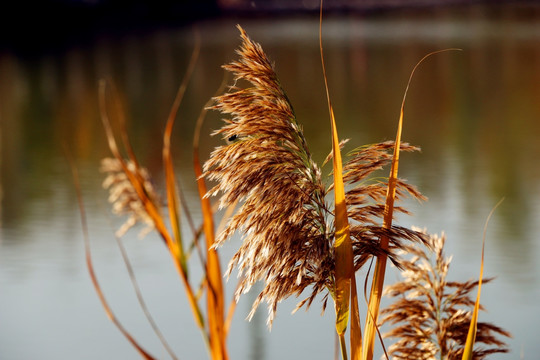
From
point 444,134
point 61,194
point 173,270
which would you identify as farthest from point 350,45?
point 173,270

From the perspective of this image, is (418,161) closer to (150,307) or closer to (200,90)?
(150,307)

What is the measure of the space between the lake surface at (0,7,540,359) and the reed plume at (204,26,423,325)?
1144mm

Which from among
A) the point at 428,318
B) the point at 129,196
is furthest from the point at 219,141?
the point at 129,196

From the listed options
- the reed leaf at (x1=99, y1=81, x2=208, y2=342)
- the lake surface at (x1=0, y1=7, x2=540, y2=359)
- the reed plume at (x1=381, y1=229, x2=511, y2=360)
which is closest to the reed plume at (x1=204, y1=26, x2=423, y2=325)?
the reed leaf at (x1=99, y1=81, x2=208, y2=342)

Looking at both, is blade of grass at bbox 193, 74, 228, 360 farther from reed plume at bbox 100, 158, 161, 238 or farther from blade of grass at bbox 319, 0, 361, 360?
blade of grass at bbox 319, 0, 361, 360

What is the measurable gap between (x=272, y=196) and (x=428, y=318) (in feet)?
2.76

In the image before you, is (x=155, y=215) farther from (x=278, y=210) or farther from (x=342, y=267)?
(x=342, y=267)

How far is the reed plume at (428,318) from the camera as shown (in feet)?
7.43

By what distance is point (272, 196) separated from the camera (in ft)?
5.41

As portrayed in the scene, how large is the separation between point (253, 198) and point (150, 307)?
7.60 meters

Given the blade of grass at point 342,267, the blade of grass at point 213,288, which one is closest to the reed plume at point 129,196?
the blade of grass at point 213,288

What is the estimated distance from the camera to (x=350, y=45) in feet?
135

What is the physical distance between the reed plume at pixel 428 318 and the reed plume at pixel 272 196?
1.88 feet

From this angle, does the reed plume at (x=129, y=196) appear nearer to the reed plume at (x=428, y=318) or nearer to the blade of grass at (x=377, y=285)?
the blade of grass at (x=377, y=285)
